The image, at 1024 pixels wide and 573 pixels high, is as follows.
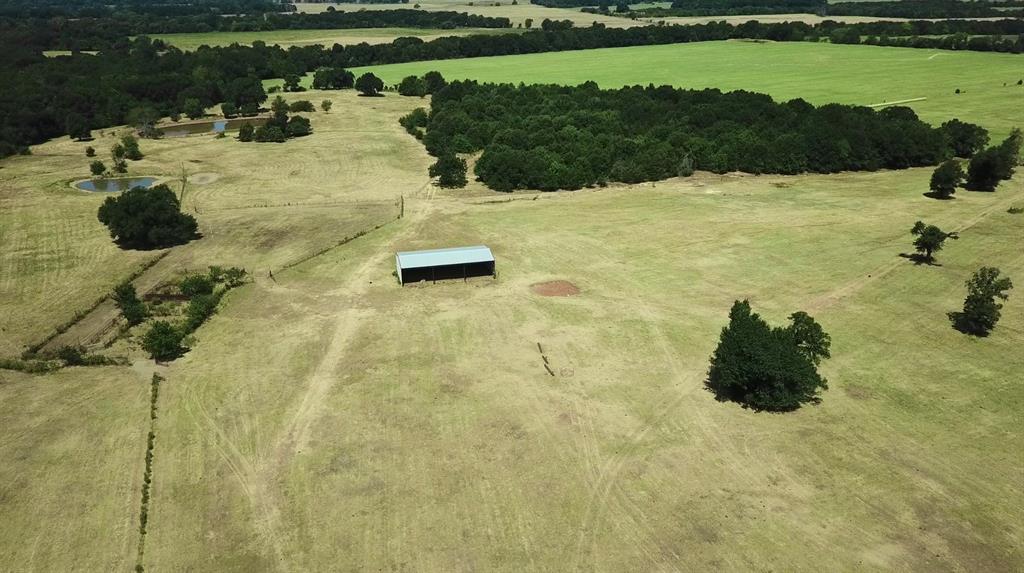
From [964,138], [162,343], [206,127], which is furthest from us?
[206,127]

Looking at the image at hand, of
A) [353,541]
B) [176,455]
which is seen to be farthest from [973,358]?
[176,455]

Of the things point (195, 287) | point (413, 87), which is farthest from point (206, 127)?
point (195, 287)

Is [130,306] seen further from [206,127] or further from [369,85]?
[369,85]

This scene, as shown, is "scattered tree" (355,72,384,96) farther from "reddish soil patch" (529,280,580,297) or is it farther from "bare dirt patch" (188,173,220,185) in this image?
"reddish soil patch" (529,280,580,297)

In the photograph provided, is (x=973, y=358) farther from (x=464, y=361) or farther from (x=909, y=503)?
(x=464, y=361)

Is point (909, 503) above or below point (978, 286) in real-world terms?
below

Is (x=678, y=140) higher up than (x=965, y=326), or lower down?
higher up

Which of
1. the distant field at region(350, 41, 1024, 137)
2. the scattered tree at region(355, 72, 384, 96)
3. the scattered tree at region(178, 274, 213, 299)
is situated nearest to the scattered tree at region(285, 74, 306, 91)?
the scattered tree at region(355, 72, 384, 96)
